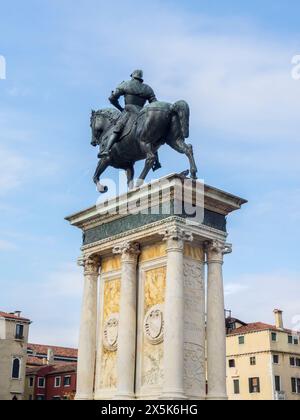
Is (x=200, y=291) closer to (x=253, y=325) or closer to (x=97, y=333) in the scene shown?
(x=97, y=333)

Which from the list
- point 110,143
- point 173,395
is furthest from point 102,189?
point 173,395

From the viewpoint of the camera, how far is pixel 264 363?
6044 centimetres

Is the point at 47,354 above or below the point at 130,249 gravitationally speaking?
above

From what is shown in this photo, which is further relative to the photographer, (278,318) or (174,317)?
(278,318)

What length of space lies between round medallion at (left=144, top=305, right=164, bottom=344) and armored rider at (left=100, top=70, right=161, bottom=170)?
452cm

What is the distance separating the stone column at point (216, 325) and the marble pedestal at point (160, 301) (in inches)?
1.0

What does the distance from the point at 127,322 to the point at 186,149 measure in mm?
4947

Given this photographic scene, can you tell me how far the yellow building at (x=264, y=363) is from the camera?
6009 cm

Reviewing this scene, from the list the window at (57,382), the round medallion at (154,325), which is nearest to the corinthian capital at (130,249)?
the round medallion at (154,325)

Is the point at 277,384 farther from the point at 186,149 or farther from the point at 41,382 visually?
the point at 186,149

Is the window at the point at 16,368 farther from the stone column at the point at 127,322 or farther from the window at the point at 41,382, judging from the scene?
the stone column at the point at 127,322

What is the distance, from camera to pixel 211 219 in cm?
1773

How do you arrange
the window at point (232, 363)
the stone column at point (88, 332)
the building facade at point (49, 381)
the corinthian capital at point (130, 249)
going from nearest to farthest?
the corinthian capital at point (130, 249) → the stone column at point (88, 332) → the window at point (232, 363) → the building facade at point (49, 381)
